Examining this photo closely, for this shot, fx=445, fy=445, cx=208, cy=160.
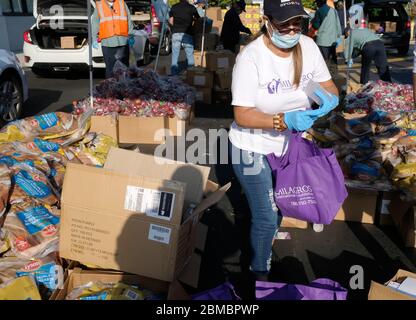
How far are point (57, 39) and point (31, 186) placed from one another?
7513 mm

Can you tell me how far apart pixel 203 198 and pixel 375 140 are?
2.24 metres

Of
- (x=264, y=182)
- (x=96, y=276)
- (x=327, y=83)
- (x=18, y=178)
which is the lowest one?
(x=96, y=276)

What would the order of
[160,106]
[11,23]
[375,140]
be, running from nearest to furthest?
[375,140] → [160,106] → [11,23]

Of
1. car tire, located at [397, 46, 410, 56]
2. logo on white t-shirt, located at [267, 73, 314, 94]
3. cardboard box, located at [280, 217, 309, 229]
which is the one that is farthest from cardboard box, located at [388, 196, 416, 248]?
car tire, located at [397, 46, 410, 56]

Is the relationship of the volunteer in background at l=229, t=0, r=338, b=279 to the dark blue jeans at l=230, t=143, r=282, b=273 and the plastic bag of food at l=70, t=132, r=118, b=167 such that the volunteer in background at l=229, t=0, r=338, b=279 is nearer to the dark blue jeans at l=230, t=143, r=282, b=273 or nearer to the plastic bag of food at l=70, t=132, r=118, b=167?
the dark blue jeans at l=230, t=143, r=282, b=273

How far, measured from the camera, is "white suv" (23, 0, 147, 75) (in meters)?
9.72

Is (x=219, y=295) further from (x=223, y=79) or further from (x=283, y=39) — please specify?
(x=223, y=79)

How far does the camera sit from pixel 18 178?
3537 millimetres

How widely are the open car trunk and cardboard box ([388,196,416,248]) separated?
7955 mm

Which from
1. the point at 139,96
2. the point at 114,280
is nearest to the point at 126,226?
the point at 114,280

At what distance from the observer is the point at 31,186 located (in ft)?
11.5
